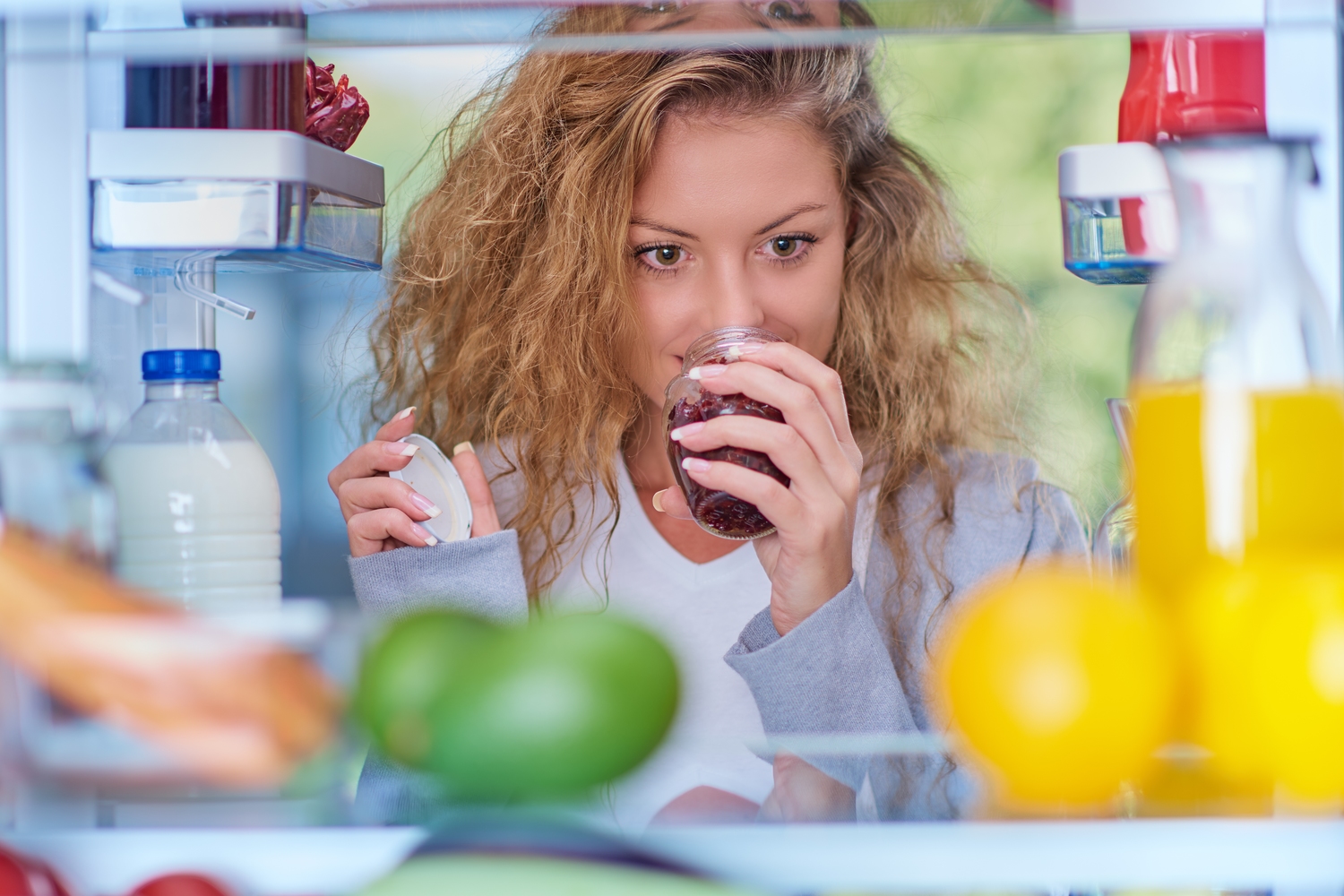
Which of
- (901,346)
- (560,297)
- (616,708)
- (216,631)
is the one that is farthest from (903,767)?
(901,346)

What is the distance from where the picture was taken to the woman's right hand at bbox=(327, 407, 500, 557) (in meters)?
1.06

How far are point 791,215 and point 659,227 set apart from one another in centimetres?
13

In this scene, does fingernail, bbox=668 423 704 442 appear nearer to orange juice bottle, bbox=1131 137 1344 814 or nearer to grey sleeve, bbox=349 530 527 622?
grey sleeve, bbox=349 530 527 622

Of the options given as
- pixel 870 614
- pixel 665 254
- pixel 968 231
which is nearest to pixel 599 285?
pixel 665 254

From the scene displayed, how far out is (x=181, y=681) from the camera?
0.48 metres

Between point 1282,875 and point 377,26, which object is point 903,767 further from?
point 377,26

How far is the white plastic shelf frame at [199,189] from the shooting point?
0.64 m

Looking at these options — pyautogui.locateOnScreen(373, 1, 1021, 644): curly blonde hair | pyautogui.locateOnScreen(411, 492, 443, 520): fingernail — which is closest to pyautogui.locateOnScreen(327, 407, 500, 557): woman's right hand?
pyautogui.locateOnScreen(411, 492, 443, 520): fingernail

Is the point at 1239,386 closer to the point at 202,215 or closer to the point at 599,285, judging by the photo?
the point at 202,215

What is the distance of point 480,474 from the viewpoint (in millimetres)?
1144

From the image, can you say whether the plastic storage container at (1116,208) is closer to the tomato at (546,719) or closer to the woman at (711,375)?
the woman at (711,375)

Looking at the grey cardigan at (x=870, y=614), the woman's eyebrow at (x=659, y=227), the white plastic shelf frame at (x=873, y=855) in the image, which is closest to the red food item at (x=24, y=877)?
the white plastic shelf frame at (x=873, y=855)

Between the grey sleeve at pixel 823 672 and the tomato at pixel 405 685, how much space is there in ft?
1.22

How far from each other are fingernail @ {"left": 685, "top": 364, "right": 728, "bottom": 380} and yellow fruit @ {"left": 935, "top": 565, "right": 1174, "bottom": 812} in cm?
49
